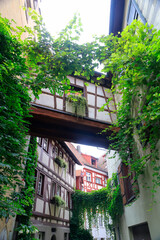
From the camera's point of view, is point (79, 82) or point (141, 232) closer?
point (141, 232)

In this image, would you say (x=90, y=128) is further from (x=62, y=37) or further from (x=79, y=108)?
(x=62, y=37)

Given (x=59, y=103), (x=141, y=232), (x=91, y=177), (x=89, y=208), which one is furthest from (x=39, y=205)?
(x=91, y=177)

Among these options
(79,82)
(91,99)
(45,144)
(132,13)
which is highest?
(132,13)

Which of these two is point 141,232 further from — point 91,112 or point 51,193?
point 51,193

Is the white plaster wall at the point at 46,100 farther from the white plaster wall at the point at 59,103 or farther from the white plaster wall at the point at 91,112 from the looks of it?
the white plaster wall at the point at 91,112

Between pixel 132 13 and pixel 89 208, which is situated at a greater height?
pixel 132 13

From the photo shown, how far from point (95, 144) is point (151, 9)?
16.3 feet

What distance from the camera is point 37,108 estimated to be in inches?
241

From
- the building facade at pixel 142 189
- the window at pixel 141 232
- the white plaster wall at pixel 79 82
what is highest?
the white plaster wall at pixel 79 82

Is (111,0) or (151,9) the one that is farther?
(111,0)

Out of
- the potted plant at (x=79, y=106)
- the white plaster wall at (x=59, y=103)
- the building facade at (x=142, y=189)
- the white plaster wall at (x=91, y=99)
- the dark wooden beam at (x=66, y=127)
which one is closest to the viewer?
the building facade at (x=142, y=189)

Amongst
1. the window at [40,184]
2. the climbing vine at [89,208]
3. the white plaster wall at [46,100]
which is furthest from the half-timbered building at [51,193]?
the white plaster wall at [46,100]

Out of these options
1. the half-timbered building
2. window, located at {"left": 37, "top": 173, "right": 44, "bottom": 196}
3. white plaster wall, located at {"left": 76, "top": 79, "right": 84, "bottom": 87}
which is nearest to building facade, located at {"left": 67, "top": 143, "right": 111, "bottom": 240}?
the half-timbered building

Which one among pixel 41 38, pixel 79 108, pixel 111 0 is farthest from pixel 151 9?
pixel 79 108
